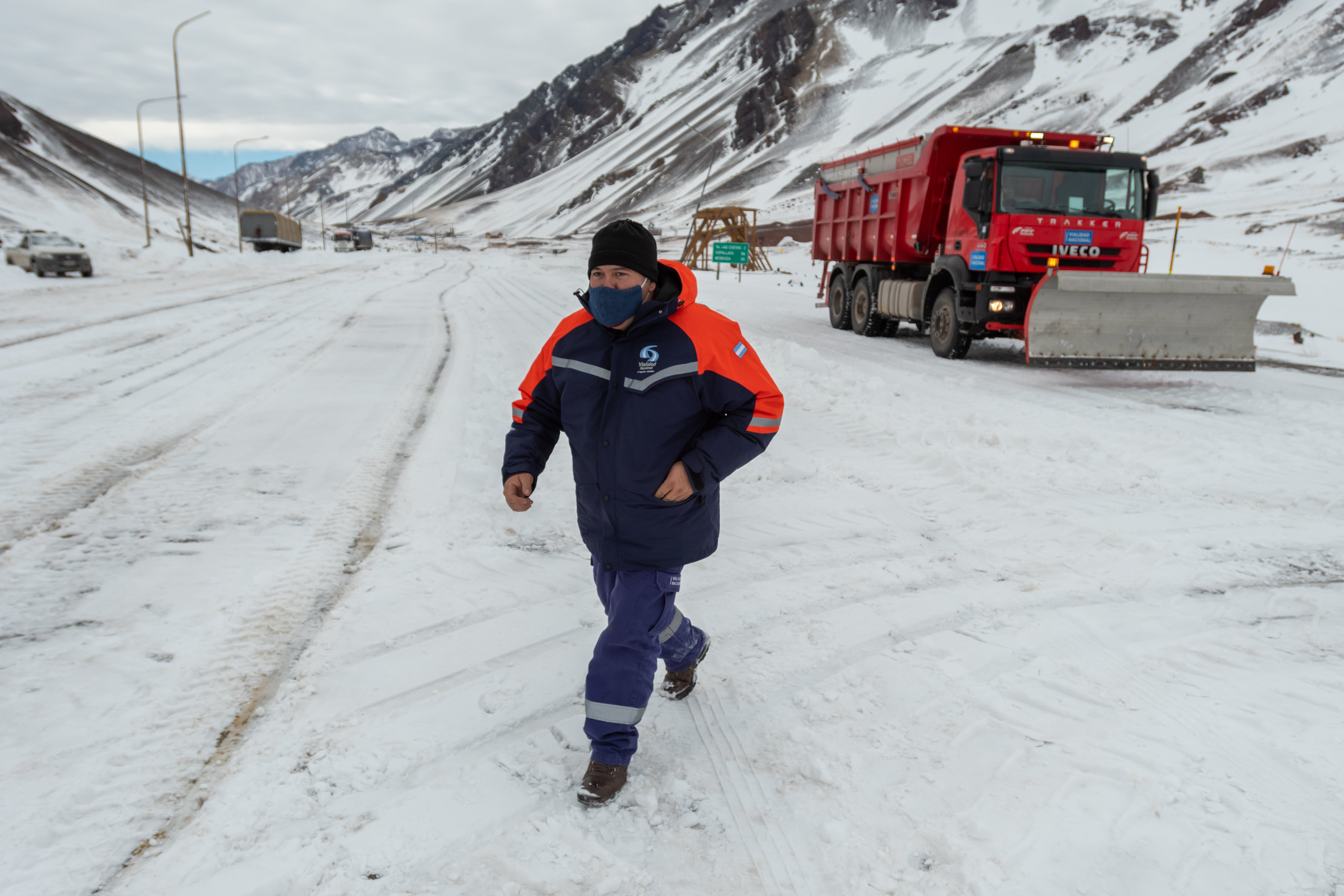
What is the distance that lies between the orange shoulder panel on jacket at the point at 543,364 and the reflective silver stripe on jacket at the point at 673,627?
0.84m

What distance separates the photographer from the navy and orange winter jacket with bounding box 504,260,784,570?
241 cm

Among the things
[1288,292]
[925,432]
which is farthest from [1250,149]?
[925,432]

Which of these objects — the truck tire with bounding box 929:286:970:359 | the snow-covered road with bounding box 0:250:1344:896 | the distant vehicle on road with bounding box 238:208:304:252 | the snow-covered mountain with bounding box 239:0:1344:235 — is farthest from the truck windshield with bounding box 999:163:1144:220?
the distant vehicle on road with bounding box 238:208:304:252

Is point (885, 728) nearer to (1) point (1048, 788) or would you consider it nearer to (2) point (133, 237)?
(1) point (1048, 788)

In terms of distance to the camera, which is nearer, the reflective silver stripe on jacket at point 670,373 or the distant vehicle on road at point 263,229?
the reflective silver stripe on jacket at point 670,373

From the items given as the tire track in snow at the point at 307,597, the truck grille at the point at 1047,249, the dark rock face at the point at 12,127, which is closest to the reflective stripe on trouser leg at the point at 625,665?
the tire track in snow at the point at 307,597

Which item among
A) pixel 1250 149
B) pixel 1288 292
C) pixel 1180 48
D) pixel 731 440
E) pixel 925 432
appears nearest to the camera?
pixel 731 440

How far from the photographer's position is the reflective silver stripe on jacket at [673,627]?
107 inches

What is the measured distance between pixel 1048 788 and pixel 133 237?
53620 millimetres

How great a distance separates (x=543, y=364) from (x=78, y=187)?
229ft

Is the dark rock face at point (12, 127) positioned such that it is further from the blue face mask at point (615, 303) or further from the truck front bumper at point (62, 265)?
the blue face mask at point (615, 303)

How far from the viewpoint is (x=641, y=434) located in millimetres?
2424

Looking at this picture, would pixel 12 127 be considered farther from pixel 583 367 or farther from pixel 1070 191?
pixel 583 367

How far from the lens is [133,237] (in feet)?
146
